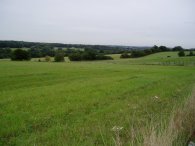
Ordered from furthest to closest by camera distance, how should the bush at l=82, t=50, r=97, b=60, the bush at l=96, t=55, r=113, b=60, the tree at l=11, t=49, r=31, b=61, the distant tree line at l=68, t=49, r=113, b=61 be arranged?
the bush at l=82, t=50, r=97, b=60, the bush at l=96, t=55, r=113, b=60, the distant tree line at l=68, t=49, r=113, b=61, the tree at l=11, t=49, r=31, b=61

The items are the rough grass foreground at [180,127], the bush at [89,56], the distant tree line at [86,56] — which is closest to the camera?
the rough grass foreground at [180,127]

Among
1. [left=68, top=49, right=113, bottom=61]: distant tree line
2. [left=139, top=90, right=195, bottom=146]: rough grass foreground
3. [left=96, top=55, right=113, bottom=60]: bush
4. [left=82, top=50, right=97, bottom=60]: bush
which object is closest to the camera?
[left=139, top=90, right=195, bottom=146]: rough grass foreground

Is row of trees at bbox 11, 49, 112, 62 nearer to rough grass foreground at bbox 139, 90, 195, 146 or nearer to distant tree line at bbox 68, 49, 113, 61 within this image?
distant tree line at bbox 68, 49, 113, 61

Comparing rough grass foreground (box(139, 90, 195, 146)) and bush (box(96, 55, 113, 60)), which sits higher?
rough grass foreground (box(139, 90, 195, 146))

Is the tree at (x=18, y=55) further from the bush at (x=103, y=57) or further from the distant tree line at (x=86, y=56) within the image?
the bush at (x=103, y=57)

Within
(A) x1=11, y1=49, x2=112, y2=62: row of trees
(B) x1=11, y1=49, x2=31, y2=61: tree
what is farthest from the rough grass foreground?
(B) x1=11, y1=49, x2=31, y2=61: tree

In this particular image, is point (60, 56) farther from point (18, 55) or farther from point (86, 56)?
point (18, 55)

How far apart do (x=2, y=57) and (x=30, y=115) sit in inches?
4029

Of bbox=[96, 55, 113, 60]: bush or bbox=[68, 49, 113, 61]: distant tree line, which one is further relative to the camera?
A: bbox=[96, 55, 113, 60]: bush

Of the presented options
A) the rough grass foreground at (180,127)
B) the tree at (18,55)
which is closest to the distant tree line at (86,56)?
the tree at (18,55)

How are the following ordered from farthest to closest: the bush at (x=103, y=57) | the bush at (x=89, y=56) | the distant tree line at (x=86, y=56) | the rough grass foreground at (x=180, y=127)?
the bush at (x=89, y=56) → the bush at (x=103, y=57) → the distant tree line at (x=86, y=56) → the rough grass foreground at (x=180, y=127)

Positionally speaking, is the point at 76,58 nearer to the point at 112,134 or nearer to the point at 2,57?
the point at 2,57

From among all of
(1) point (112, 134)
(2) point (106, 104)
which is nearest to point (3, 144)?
(1) point (112, 134)

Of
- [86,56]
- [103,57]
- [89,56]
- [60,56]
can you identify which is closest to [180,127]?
[60,56]
